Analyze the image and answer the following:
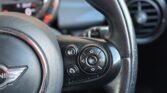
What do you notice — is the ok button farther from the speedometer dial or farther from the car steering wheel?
the speedometer dial

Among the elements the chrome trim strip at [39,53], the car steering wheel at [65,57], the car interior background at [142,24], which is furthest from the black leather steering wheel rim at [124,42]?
the car interior background at [142,24]

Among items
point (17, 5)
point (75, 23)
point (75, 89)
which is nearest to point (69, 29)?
point (75, 23)

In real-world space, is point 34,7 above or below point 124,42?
above

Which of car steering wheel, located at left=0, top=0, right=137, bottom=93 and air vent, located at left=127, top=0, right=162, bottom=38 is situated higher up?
air vent, located at left=127, top=0, right=162, bottom=38

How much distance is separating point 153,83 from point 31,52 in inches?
32.5

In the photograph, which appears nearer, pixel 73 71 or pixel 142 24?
pixel 73 71

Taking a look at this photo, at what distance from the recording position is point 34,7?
1.62 metres

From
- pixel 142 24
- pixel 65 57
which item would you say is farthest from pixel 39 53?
pixel 142 24

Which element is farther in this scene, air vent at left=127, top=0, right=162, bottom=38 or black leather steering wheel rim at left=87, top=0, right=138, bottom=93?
air vent at left=127, top=0, right=162, bottom=38

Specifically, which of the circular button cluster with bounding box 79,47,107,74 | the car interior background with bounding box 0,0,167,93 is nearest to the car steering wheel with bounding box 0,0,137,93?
the circular button cluster with bounding box 79,47,107,74

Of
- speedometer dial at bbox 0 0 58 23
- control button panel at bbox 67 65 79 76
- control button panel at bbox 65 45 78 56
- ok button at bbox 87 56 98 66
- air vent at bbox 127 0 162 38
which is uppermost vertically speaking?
speedometer dial at bbox 0 0 58 23

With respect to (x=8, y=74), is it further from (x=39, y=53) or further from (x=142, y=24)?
(x=142, y=24)

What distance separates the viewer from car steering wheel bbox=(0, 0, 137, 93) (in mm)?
812

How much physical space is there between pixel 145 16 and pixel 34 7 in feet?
1.26
